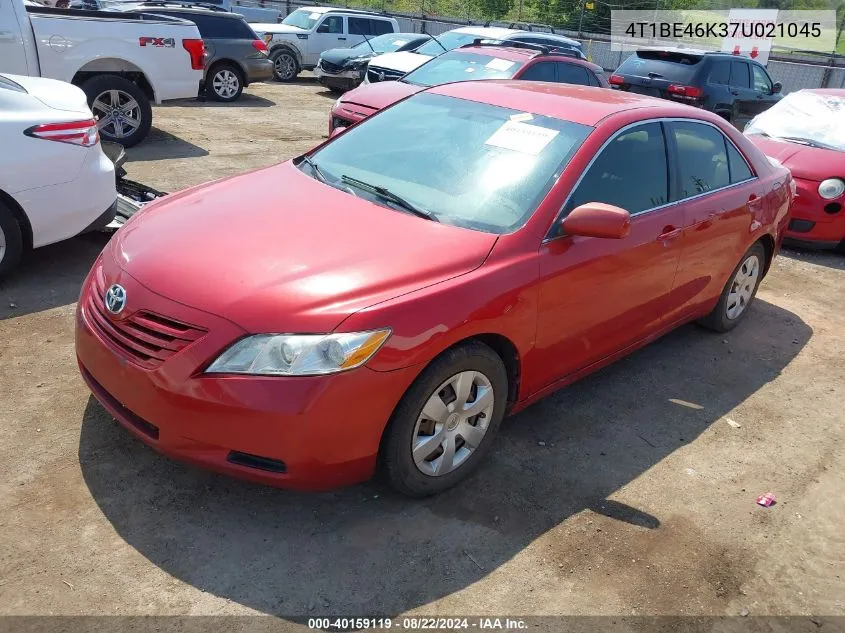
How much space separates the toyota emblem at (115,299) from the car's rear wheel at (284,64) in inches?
612

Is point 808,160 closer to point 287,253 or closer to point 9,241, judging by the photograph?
point 287,253

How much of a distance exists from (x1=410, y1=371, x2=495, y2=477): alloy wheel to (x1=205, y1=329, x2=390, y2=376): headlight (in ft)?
1.64

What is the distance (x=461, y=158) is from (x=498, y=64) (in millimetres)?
6220

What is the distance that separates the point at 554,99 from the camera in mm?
4250

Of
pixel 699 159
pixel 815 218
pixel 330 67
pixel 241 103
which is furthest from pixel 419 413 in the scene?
pixel 330 67

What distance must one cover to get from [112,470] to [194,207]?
1.29 m

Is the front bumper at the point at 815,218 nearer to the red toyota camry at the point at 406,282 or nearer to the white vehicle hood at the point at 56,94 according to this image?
the red toyota camry at the point at 406,282

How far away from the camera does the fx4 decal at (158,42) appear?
29.3 feet

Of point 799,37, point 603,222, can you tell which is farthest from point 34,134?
point 799,37

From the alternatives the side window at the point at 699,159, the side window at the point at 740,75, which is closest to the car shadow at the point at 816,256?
the side window at the point at 699,159

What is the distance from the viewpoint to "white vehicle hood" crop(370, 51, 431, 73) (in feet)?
40.7

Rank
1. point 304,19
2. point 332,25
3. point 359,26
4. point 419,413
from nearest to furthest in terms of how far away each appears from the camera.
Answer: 1. point 419,413
2. point 332,25
3. point 359,26
4. point 304,19

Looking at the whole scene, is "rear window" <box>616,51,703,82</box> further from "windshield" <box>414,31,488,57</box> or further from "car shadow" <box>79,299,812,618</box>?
"car shadow" <box>79,299,812,618</box>

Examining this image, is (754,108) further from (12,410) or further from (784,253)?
(12,410)
